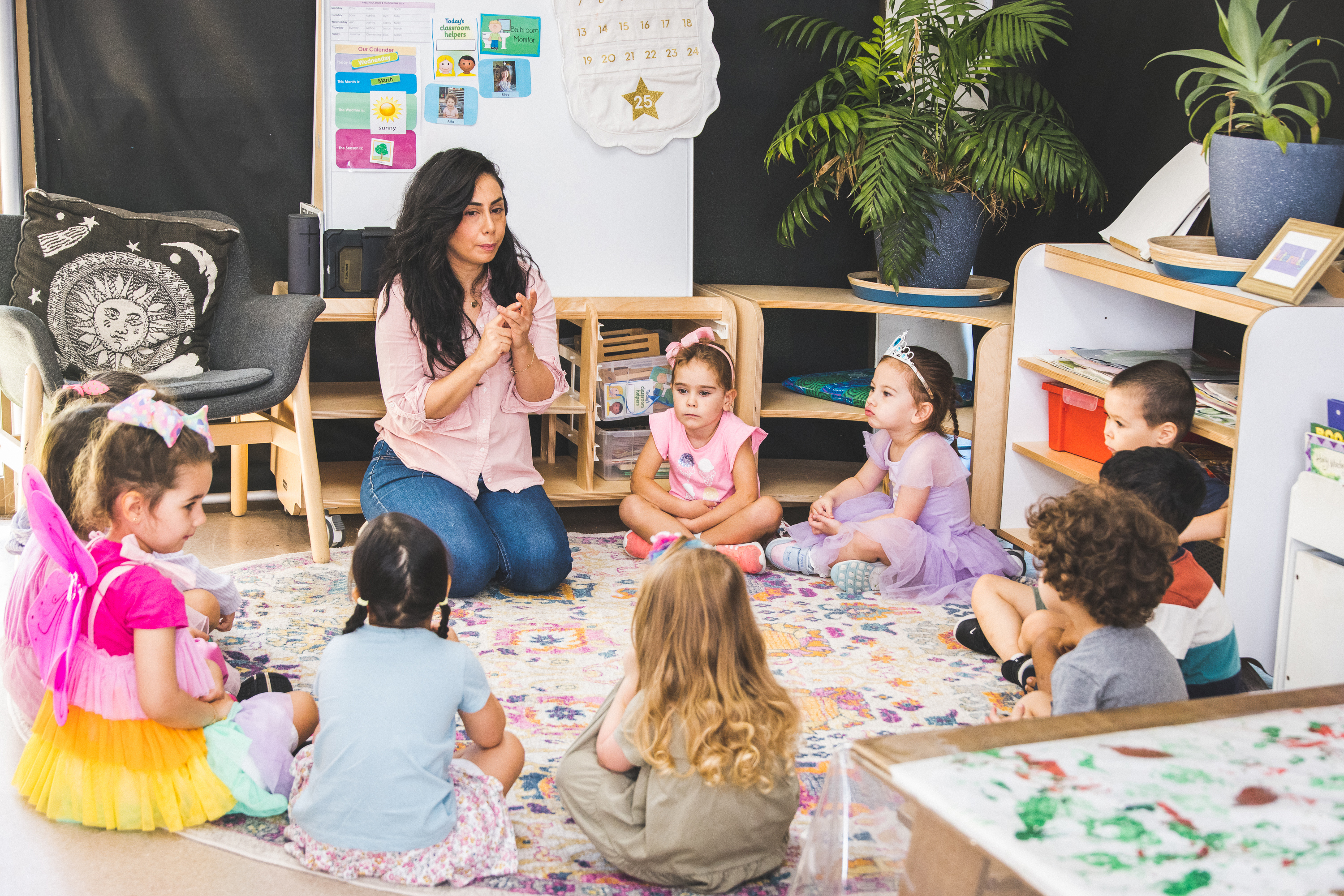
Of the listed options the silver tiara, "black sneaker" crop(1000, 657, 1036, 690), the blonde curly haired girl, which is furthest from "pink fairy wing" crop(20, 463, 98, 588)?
the silver tiara

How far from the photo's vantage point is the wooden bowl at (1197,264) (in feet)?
8.11

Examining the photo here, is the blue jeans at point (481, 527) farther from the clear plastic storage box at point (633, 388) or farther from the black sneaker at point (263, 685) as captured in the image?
the black sneaker at point (263, 685)

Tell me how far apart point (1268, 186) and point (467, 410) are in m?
1.84

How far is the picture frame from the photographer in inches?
89.4

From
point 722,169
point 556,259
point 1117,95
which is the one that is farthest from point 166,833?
point 1117,95

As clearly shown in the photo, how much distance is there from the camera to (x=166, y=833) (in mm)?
1805

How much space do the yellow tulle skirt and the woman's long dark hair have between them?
52.1 inches

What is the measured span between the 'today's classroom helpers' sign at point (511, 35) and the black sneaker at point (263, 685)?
1.94 m

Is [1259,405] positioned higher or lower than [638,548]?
higher

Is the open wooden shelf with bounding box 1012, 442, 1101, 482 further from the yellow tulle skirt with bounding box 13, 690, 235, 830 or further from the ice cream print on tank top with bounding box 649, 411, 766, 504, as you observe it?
the yellow tulle skirt with bounding box 13, 690, 235, 830

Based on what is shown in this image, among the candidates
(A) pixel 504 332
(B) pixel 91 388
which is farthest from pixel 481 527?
(B) pixel 91 388

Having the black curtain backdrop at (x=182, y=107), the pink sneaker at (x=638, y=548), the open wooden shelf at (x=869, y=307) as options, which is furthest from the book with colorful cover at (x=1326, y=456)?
the black curtain backdrop at (x=182, y=107)

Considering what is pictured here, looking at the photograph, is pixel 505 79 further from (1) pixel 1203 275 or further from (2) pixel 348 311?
(1) pixel 1203 275

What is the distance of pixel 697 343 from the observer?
3248 mm
